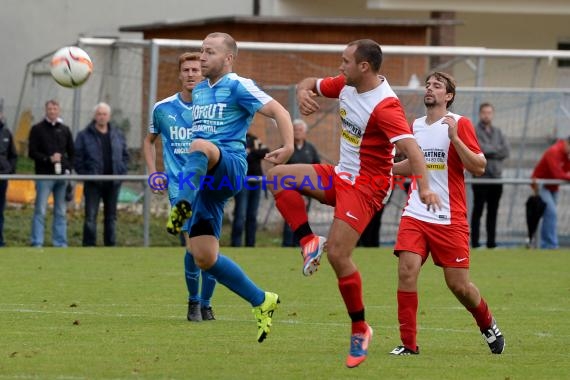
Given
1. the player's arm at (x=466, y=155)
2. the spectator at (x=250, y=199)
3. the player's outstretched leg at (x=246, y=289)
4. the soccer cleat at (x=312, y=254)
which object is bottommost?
the spectator at (x=250, y=199)

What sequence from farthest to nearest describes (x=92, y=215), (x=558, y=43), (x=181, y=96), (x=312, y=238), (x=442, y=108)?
(x=558, y=43), (x=92, y=215), (x=181, y=96), (x=442, y=108), (x=312, y=238)

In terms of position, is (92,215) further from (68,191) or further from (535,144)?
(535,144)

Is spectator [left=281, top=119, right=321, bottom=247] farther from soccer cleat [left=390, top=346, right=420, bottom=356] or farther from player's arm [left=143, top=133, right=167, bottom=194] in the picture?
soccer cleat [left=390, top=346, right=420, bottom=356]

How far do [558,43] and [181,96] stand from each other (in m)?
21.9

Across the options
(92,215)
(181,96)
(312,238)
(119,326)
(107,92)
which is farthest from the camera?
(107,92)

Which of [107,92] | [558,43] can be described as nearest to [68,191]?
[107,92]

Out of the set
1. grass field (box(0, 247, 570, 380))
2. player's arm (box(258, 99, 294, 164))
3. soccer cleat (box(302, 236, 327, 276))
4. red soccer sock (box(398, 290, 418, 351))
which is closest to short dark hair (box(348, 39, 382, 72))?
player's arm (box(258, 99, 294, 164))

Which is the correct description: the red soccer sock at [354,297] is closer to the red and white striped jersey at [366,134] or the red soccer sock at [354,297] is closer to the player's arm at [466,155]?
the red and white striped jersey at [366,134]

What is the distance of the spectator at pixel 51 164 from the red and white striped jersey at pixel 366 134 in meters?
10.3

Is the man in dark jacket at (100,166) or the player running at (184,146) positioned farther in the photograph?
the man in dark jacket at (100,166)

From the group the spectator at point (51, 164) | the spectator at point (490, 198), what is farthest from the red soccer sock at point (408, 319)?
the spectator at point (490, 198)

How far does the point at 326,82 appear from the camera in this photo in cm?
892

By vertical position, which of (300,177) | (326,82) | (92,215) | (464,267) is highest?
(326,82)

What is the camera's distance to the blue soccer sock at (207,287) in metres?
10.8
